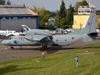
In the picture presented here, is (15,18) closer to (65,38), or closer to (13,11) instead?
(13,11)

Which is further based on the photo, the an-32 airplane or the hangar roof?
the hangar roof

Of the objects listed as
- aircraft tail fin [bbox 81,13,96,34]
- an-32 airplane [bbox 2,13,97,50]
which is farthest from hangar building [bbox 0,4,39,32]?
aircraft tail fin [bbox 81,13,96,34]

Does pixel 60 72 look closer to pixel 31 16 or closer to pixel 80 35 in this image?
pixel 80 35

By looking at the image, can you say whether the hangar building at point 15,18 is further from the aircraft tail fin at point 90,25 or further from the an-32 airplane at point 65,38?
the aircraft tail fin at point 90,25

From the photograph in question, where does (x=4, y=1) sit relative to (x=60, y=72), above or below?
above

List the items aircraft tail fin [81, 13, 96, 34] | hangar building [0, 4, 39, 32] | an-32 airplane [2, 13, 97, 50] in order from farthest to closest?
1. hangar building [0, 4, 39, 32]
2. aircraft tail fin [81, 13, 96, 34]
3. an-32 airplane [2, 13, 97, 50]

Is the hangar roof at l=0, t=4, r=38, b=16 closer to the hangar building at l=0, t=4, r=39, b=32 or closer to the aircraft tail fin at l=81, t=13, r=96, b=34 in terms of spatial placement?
the hangar building at l=0, t=4, r=39, b=32

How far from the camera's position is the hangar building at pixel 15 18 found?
74.3 meters

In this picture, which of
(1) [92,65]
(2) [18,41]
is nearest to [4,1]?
(2) [18,41]

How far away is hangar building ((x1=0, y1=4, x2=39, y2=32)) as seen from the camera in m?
74.3

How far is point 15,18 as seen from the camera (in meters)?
76.6

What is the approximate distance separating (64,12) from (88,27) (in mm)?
91650

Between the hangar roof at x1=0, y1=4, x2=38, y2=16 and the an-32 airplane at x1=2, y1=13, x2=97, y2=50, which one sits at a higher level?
the hangar roof at x1=0, y1=4, x2=38, y2=16

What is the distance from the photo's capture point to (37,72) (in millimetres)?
20094
